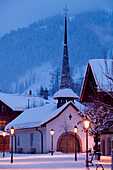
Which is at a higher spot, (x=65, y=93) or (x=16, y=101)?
(x=16, y=101)

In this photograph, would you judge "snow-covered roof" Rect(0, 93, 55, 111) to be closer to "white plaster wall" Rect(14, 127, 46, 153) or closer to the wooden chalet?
"white plaster wall" Rect(14, 127, 46, 153)

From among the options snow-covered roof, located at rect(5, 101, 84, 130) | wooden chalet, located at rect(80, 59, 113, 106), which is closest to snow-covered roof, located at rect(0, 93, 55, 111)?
snow-covered roof, located at rect(5, 101, 84, 130)

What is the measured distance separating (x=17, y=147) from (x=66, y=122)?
359 inches

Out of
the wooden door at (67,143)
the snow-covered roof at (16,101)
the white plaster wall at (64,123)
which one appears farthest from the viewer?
the snow-covered roof at (16,101)

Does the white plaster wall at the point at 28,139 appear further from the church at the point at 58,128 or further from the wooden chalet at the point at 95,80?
the wooden chalet at the point at 95,80

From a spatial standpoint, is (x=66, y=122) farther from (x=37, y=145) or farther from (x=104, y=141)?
(x=104, y=141)

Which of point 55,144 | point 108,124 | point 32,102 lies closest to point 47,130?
point 55,144

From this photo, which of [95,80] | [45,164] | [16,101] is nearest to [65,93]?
[95,80]

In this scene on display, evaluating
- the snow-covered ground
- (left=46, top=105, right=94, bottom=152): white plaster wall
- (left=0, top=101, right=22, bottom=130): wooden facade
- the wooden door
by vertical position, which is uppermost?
(left=0, top=101, right=22, bottom=130): wooden facade

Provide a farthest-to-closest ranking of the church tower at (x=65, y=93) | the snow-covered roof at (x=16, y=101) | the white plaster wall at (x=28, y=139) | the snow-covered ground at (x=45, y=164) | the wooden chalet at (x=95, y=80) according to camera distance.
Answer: the snow-covered roof at (x=16, y=101) → the church tower at (x=65, y=93) → the white plaster wall at (x=28, y=139) → the wooden chalet at (x=95, y=80) → the snow-covered ground at (x=45, y=164)

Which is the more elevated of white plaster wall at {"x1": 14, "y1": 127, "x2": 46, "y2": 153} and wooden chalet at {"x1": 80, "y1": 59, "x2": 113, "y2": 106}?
wooden chalet at {"x1": 80, "y1": 59, "x2": 113, "y2": 106}

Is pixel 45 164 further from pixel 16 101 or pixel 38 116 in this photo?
pixel 16 101

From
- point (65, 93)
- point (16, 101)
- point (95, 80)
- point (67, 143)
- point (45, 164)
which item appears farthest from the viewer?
point (16, 101)

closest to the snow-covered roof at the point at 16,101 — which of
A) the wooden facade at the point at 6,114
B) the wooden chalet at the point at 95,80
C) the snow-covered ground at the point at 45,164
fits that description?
the wooden facade at the point at 6,114
